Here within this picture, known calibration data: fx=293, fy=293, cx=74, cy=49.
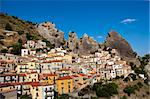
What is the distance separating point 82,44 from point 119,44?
907cm

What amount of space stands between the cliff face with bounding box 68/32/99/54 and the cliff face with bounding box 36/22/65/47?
9.53 feet

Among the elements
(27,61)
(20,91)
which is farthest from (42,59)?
(20,91)

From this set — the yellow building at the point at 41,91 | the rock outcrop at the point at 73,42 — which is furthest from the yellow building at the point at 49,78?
the rock outcrop at the point at 73,42

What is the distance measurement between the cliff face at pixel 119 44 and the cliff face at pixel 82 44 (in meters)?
3.97

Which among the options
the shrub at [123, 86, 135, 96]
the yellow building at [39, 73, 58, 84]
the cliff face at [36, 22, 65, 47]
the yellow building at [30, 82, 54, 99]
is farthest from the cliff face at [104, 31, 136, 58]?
the yellow building at [30, 82, 54, 99]

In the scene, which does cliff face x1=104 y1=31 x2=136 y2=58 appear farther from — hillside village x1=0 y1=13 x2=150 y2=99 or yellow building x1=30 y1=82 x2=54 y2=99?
yellow building x1=30 y1=82 x2=54 y2=99

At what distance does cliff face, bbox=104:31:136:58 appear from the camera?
200 feet

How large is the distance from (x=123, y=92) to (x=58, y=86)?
9.13 meters

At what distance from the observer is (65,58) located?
138 ft

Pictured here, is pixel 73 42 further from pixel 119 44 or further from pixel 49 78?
pixel 49 78

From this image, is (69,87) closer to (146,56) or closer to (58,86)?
(58,86)

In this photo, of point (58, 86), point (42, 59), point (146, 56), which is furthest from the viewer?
point (146, 56)

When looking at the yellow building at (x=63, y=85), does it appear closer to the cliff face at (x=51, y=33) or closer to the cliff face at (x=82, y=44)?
the cliff face at (x=82, y=44)

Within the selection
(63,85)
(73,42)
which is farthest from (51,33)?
(63,85)
